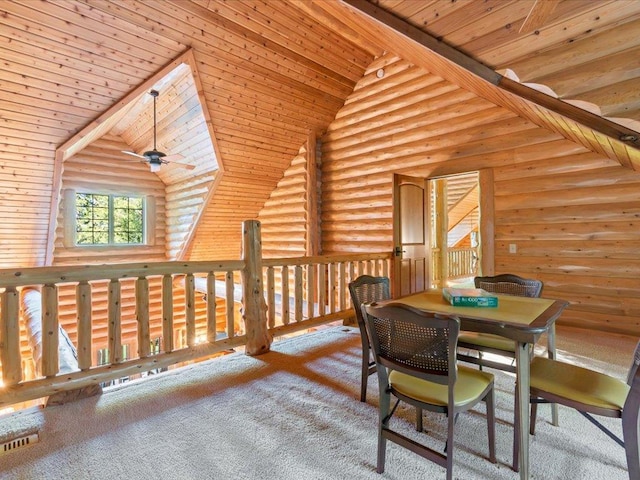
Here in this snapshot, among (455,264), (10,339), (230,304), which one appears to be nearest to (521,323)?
(230,304)

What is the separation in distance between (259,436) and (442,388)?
114 cm

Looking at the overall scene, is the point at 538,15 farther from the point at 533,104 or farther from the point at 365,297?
the point at 365,297

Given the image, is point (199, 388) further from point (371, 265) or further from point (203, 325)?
point (203, 325)

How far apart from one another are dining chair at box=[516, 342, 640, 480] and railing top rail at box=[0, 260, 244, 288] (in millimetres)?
2569

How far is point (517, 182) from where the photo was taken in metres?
4.21

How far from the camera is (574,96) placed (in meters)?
2.19

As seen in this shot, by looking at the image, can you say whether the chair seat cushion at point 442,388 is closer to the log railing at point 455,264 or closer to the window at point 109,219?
the log railing at point 455,264

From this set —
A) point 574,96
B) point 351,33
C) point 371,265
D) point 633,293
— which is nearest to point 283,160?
point 351,33

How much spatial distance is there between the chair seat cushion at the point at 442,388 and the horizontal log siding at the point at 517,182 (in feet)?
10.0

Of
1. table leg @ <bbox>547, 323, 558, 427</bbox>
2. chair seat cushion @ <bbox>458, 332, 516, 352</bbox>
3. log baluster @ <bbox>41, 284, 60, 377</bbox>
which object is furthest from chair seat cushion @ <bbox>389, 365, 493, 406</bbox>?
log baluster @ <bbox>41, 284, 60, 377</bbox>

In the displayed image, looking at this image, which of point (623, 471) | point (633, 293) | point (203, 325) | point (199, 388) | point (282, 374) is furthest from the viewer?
point (203, 325)

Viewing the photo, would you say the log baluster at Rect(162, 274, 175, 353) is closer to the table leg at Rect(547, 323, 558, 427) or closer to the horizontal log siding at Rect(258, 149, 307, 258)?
the table leg at Rect(547, 323, 558, 427)

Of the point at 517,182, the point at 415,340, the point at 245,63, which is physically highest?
the point at 245,63

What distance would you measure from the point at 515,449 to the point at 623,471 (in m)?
0.53
